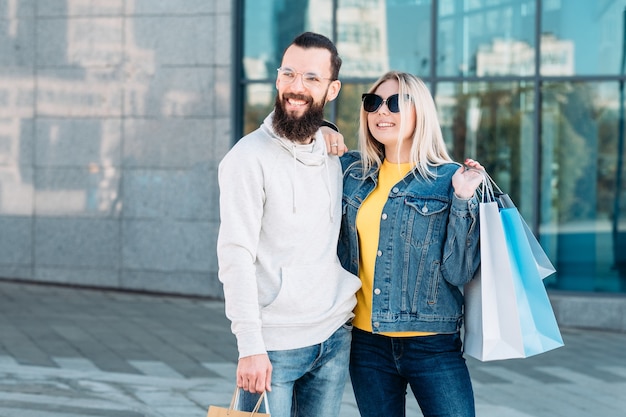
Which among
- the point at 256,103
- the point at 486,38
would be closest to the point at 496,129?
the point at 486,38

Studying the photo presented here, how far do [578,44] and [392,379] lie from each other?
7.73 metres

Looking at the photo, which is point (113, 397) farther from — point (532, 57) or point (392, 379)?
point (532, 57)

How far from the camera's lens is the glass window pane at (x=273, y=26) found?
11.5 meters

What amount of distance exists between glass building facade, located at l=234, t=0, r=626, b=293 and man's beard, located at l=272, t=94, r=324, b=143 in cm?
759

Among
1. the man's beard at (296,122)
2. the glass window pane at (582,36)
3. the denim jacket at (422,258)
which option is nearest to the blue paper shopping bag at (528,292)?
the denim jacket at (422,258)

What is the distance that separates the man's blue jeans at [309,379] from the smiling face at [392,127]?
0.65 m

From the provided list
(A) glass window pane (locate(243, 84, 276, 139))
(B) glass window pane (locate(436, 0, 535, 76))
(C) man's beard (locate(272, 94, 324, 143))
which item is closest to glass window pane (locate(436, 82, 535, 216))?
(B) glass window pane (locate(436, 0, 535, 76))

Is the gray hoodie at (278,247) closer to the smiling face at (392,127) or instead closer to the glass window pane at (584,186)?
the smiling face at (392,127)

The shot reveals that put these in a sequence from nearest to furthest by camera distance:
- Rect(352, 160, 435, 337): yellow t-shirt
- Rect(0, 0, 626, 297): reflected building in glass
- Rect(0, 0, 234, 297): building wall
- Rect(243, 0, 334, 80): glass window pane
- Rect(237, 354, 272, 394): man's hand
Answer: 1. Rect(237, 354, 272, 394): man's hand
2. Rect(352, 160, 435, 337): yellow t-shirt
3. Rect(0, 0, 626, 297): reflected building in glass
4. Rect(243, 0, 334, 80): glass window pane
5. Rect(0, 0, 234, 297): building wall

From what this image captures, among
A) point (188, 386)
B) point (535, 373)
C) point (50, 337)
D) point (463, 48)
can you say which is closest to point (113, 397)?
point (188, 386)

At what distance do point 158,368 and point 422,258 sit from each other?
14.9 ft

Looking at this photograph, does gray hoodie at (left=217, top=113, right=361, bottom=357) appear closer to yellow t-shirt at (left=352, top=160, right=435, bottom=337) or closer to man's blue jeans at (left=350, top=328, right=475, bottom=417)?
yellow t-shirt at (left=352, top=160, right=435, bottom=337)

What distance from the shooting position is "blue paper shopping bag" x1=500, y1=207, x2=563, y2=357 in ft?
12.1

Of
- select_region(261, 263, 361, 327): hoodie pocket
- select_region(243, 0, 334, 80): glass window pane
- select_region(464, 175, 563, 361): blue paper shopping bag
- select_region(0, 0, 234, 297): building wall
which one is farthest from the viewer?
select_region(0, 0, 234, 297): building wall
